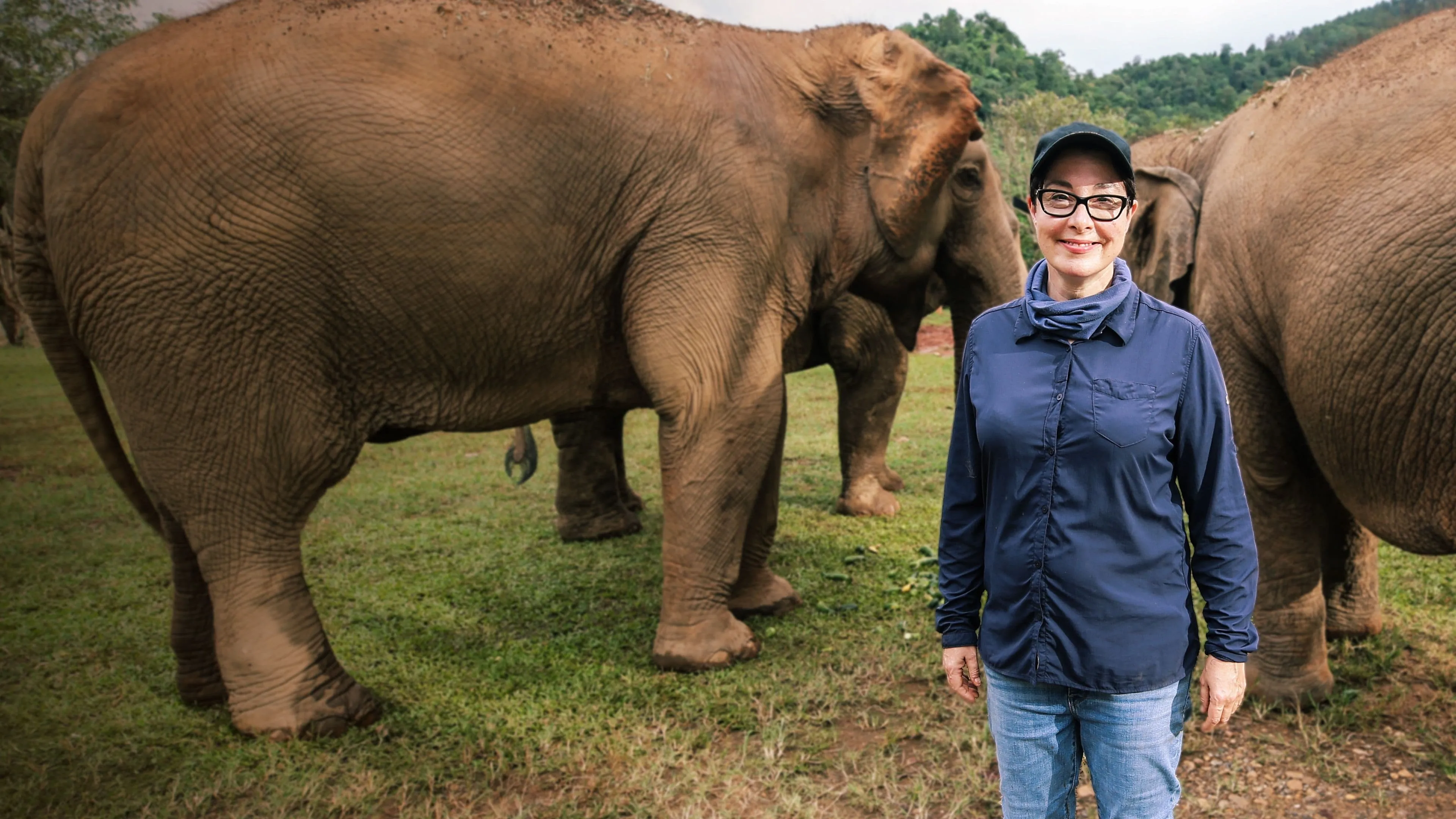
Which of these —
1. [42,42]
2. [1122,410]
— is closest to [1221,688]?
[1122,410]

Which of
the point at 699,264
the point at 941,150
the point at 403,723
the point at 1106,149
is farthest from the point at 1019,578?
the point at 941,150

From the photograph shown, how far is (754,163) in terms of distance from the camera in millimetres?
3824

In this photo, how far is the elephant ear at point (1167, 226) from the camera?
393 centimetres

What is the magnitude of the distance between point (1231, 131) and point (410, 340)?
3.25m

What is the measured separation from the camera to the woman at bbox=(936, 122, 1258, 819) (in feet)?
5.33

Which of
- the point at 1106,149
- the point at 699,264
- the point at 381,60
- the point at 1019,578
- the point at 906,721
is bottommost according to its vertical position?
the point at 906,721

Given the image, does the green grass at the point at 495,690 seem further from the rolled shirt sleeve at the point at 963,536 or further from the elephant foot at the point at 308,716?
the rolled shirt sleeve at the point at 963,536

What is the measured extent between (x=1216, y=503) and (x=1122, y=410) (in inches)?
10.2

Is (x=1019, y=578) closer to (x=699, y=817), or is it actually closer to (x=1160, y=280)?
(x=699, y=817)

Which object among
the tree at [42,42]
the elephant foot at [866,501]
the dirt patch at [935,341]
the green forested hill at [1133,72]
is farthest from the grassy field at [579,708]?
the green forested hill at [1133,72]

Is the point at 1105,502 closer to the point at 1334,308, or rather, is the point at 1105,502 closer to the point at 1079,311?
the point at 1079,311

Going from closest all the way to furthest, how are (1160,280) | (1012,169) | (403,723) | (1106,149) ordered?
(1106,149)
(403,723)
(1160,280)
(1012,169)

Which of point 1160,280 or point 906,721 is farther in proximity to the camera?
point 1160,280

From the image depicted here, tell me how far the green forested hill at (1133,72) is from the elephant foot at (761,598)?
41.3 meters
